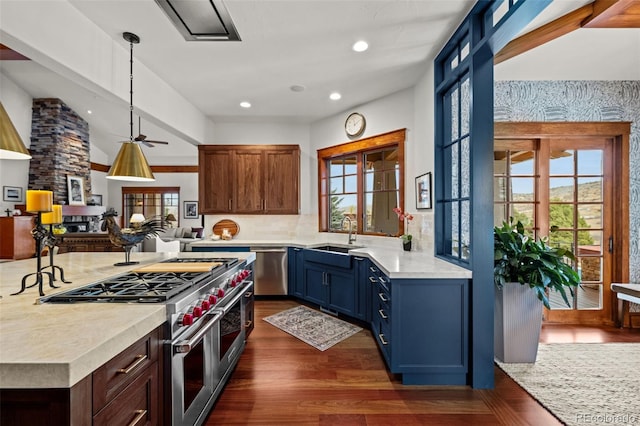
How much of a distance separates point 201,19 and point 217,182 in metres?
2.67

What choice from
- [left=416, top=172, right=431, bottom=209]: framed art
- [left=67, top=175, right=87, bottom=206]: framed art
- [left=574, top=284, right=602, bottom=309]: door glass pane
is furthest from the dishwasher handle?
[left=67, top=175, right=87, bottom=206]: framed art

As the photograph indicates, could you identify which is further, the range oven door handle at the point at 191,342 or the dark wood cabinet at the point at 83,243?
the dark wood cabinet at the point at 83,243

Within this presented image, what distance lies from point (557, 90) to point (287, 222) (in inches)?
153

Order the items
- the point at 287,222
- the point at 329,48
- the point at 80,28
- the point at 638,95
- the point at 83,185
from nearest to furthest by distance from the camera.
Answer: the point at 80,28, the point at 329,48, the point at 638,95, the point at 287,222, the point at 83,185

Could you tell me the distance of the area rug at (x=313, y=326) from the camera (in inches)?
118

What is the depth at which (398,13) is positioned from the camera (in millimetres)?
2229

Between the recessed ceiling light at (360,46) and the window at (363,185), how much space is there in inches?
47.6

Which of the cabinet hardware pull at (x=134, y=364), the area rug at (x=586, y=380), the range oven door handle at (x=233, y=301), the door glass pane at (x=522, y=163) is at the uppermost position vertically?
the door glass pane at (x=522, y=163)

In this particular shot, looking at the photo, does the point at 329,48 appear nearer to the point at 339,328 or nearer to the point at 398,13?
the point at 398,13

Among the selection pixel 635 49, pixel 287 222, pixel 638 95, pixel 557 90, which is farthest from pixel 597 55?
pixel 287 222

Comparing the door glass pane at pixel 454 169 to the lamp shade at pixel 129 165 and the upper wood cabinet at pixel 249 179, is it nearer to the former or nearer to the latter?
the upper wood cabinet at pixel 249 179

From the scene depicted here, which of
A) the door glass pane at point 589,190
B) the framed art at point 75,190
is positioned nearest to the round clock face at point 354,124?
the door glass pane at point 589,190

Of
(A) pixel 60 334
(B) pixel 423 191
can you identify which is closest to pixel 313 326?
(B) pixel 423 191

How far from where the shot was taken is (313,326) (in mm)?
3352
